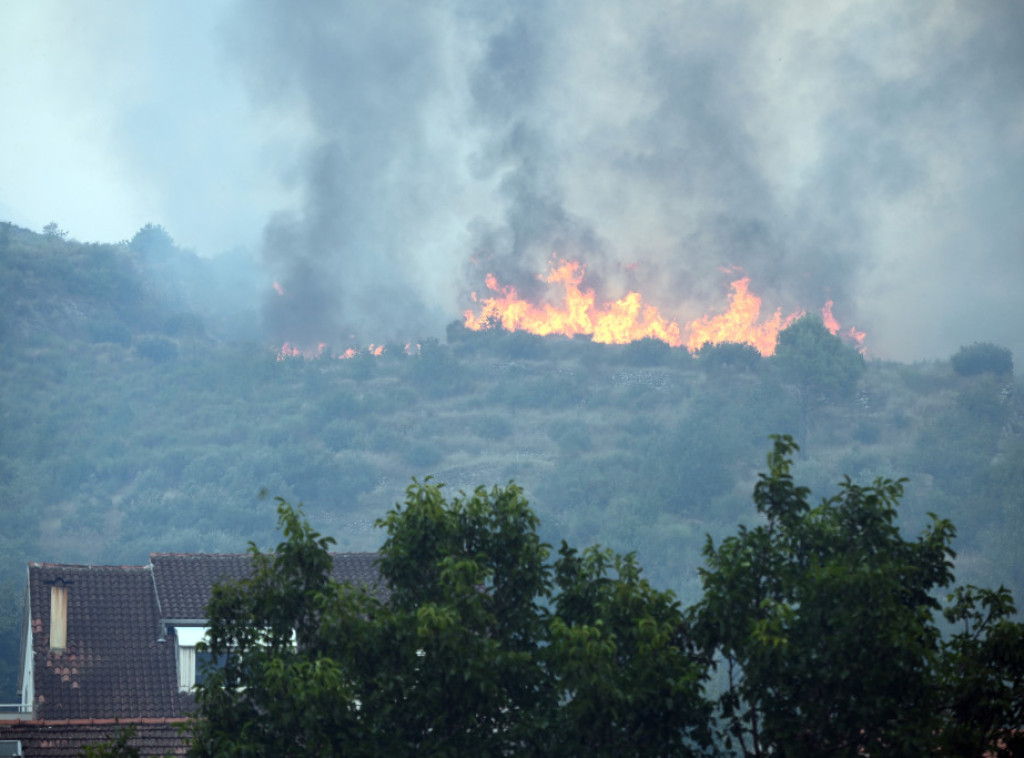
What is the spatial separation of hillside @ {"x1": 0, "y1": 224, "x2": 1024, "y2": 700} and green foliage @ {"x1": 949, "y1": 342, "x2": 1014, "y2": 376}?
107 cm

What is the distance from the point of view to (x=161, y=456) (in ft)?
439

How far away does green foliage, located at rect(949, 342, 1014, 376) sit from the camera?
141m

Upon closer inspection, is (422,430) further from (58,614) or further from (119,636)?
(119,636)

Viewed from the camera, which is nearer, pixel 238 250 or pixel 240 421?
pixel 240 421

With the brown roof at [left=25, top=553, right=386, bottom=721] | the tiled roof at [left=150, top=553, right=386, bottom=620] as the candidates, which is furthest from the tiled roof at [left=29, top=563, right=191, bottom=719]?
the tiled roof at [left=150, top=553, right=386, bottom=620]

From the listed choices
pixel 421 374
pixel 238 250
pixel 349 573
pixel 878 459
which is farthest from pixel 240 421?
pixel 349 573

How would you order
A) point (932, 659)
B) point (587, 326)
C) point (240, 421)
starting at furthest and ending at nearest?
point (587, 326)
point (240, 421)
point (932, 659)

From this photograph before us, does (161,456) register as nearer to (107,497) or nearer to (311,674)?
(107,497)

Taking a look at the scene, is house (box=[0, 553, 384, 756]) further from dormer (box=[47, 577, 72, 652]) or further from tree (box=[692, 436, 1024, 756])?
tree (box=[692, 436, 1024, 756])

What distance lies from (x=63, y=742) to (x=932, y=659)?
1749 centimetres

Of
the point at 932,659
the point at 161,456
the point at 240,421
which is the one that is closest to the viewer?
the point at 932,659

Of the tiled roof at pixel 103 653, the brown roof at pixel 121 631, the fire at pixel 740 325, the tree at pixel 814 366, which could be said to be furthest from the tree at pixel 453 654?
the fire at pixel 740 325

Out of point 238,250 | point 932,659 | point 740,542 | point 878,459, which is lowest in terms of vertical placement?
point 932,659

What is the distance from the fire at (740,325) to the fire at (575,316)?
3.11 meters
